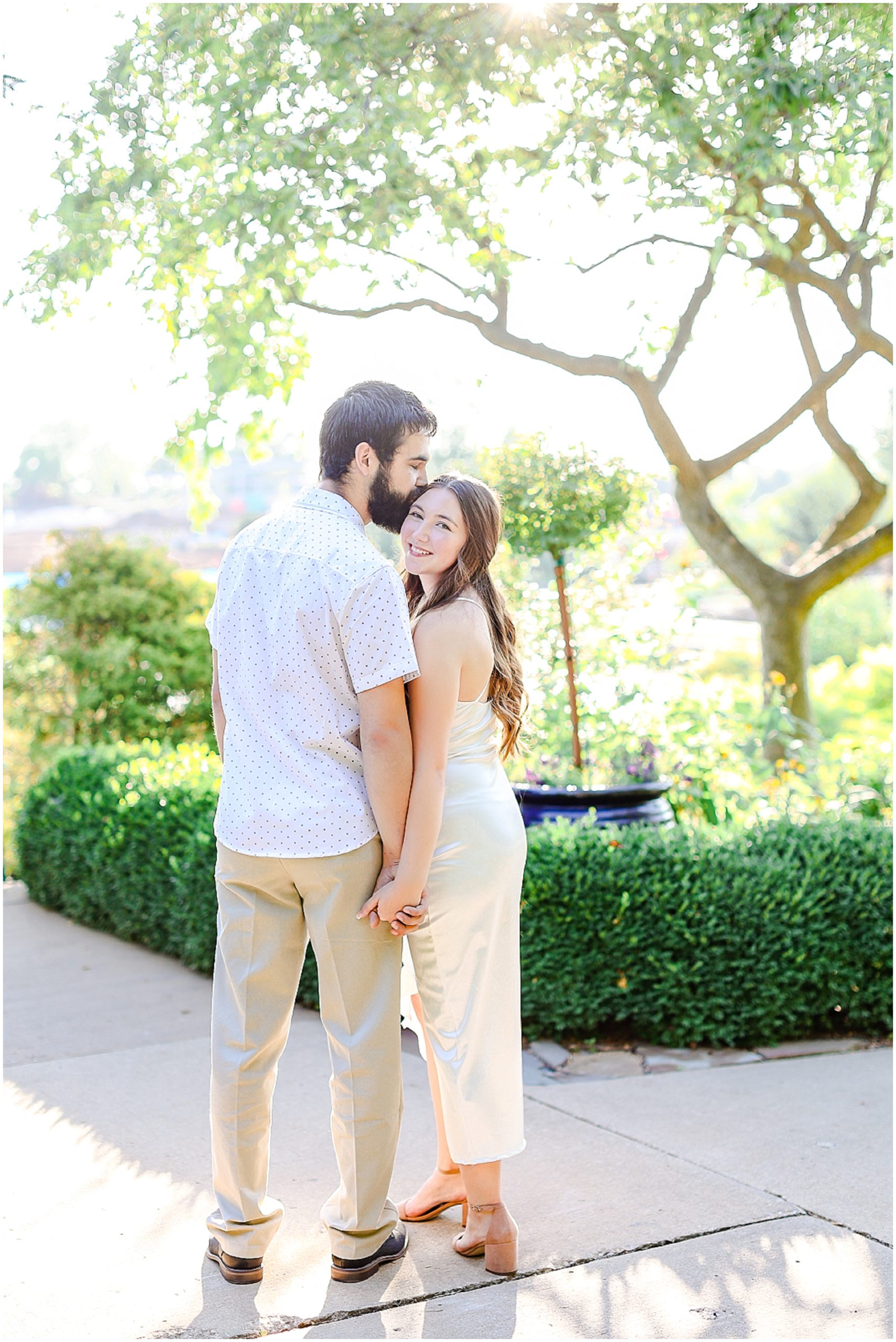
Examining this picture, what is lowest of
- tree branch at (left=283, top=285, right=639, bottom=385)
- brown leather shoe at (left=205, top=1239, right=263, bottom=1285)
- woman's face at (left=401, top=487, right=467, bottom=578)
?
brown leather shoe at (left=205, top=1239, right=263, bottom=1285)

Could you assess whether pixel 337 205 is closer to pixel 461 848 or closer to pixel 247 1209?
pixel 461 848

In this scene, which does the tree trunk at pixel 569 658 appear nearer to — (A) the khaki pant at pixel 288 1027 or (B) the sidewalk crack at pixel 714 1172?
(B) the sidewalk crack at pixel 714 1172

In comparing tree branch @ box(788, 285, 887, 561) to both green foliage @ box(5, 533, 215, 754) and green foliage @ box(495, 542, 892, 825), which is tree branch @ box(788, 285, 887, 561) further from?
green foliage @ box(5, 533, 215, 754)

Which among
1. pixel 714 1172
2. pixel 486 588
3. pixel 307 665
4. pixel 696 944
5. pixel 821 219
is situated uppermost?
pixel 821 219

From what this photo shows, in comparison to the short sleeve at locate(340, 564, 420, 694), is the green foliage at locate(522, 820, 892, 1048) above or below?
below

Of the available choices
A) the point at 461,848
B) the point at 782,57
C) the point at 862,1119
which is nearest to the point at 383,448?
the point at 461,848

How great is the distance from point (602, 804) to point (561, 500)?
A: 1.25m

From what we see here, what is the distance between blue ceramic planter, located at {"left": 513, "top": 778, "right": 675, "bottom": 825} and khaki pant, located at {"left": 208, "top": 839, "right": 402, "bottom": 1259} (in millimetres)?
2276

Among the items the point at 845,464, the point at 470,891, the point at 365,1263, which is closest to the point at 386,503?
the point at 470,891

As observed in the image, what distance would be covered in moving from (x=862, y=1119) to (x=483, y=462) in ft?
9.93

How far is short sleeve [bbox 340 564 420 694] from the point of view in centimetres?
235

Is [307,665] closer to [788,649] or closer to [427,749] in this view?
[427,749]

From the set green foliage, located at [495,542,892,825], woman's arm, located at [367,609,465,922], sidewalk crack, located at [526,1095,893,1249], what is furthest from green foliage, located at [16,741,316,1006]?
woman's arm, located at [367,609,465,922]

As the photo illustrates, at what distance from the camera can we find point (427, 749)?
7.93ft
